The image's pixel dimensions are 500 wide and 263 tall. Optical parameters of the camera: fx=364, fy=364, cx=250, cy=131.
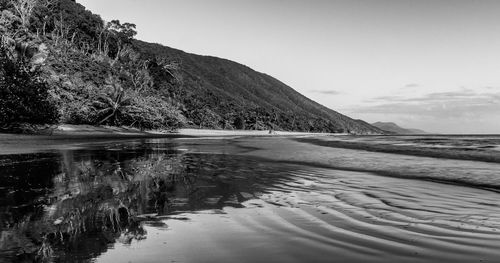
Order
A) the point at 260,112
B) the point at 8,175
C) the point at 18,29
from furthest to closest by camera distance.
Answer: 1. the point at 260,112
2. the point at 18,29
3. the point at 8,175

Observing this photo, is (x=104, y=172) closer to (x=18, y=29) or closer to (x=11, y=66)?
(x=11, y=66)

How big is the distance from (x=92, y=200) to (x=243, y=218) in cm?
244

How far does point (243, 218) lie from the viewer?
15.1 ft

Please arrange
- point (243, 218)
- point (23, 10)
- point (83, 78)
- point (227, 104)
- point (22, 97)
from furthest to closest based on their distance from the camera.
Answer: point (227, 104)
point (23, 10)
point (83, 78)
point (22, 97)
point (243, 218)

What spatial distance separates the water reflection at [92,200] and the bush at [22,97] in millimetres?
16465

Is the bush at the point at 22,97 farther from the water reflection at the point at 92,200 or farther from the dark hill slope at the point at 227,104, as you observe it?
the dark hill slope at the point at 227,104

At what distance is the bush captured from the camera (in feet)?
77.0

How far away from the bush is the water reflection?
16.5 meters

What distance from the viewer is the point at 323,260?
300cm

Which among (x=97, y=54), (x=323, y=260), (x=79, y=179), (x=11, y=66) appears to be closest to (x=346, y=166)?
(x=79, y=179)

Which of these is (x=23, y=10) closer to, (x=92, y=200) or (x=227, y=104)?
(x=92, y=200)

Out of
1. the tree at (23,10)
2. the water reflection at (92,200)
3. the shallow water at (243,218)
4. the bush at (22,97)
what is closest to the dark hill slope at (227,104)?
the tree at (23,10)

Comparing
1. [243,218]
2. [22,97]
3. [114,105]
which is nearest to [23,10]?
[114,105]

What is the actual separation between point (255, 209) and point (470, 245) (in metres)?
2.66
